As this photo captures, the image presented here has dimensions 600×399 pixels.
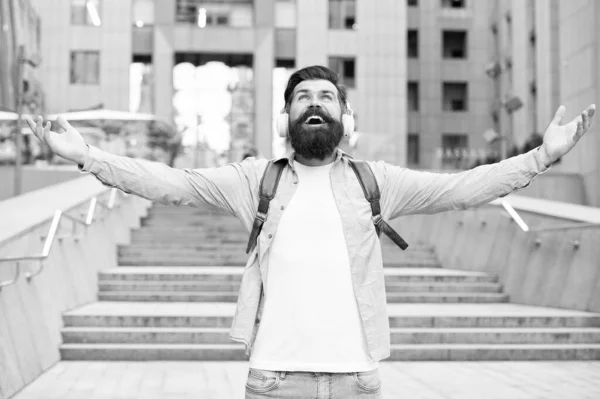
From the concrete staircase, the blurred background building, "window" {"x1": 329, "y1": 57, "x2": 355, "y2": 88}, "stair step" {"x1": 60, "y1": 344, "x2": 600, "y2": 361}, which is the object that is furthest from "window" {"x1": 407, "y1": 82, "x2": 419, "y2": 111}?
"stair step" {"x1": 60, "y1": 344, "x2": 600, "y2": 361}

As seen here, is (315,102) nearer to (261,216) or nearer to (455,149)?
(261,216)

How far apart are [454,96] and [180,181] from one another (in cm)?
4921

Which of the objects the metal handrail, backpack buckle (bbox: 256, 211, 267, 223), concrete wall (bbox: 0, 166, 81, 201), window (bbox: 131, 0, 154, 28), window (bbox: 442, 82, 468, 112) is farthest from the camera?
window (bbox: 442, 82, 468, 112)

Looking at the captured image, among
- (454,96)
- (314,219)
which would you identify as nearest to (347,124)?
(314,219)

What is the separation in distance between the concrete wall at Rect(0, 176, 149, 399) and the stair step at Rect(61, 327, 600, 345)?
421 mm

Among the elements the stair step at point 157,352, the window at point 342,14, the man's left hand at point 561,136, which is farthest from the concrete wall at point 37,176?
the man's left hand at point 561,136

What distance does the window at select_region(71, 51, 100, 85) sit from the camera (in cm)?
4062

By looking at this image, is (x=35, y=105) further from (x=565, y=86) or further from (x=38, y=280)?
(x=38, y=280)

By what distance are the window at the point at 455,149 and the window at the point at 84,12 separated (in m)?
19.1

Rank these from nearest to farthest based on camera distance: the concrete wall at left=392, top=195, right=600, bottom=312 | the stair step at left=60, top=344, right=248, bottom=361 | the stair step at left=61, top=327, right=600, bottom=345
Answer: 1. the stair step at left=60, top=344, right=248, bottom=361
2. the stair step at left=61, top=327, right=600, bottom=345
3. the concrete wall at left=392, top=195, right=600, bottom=312

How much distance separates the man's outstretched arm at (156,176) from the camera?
3.29 m

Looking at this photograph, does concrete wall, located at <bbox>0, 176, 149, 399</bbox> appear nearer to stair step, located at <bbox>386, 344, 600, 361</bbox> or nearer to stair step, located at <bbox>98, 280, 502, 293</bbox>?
stair step, located at <bbox>98, 280, 502, 293</bbox>

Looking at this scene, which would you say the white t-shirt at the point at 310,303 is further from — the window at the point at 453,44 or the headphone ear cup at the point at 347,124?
the window at the point at 453,44

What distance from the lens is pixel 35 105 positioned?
26312 millimetres
